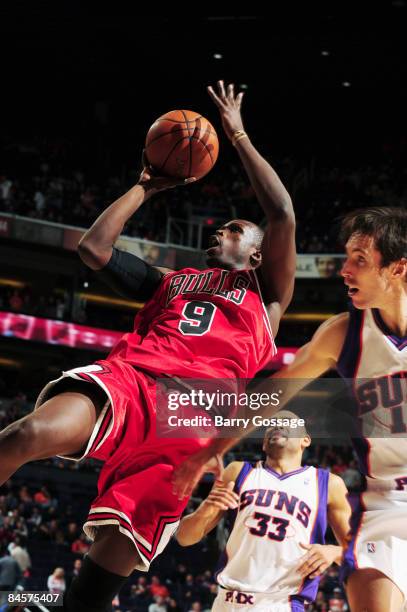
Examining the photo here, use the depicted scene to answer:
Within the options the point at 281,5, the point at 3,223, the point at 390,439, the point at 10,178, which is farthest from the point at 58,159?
the point at 390,439

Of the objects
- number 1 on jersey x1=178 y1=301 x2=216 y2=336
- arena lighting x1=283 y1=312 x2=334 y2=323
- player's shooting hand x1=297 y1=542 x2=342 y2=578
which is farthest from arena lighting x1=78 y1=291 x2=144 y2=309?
number 1 on jersey x1=178 y1=301 x2=216 y2=336

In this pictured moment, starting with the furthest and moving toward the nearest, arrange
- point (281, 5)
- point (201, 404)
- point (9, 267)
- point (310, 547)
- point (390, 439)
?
1. point (9, 267)
2. point (281, 5)
3. point (310, 547)
4. point (201, 404)
5. point (390, 439)

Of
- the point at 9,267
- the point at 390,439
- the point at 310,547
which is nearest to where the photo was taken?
the point at 390,439

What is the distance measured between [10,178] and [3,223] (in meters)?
1.94

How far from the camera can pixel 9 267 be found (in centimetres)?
2127

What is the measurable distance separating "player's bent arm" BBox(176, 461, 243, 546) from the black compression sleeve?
3.72 feet

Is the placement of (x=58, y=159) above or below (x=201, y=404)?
above

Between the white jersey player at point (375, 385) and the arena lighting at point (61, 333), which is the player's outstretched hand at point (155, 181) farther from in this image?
the arena lighting at point (61, 333)

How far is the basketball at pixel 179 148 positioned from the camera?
3.99 meters

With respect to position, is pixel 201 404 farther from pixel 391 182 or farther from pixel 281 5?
pixel 391 182

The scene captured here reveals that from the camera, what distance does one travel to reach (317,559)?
4434mm

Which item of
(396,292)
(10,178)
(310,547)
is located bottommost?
(310,547)

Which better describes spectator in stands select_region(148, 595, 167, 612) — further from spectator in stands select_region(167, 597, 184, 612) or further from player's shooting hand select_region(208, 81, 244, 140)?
player's shooting hand select_region(208, 81, 244, 140)

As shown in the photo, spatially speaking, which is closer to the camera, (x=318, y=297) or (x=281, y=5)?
(x=281, y=5)
